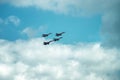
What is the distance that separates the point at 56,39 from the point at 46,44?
884cm

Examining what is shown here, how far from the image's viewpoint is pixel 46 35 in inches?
5487

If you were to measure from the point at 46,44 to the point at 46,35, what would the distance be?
23.7ft

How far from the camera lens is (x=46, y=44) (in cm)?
14188

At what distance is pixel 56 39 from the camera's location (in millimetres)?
139500

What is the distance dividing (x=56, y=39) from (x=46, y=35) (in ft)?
26.3
